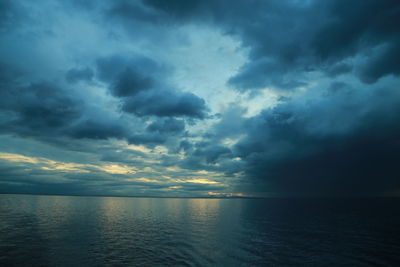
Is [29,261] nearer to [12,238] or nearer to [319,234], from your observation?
[12,238]

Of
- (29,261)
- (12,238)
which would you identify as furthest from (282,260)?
(12,238)

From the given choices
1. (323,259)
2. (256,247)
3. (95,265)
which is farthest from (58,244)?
(323,259)

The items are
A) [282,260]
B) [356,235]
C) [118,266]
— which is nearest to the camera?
[118,266]

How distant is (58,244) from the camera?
148 ft

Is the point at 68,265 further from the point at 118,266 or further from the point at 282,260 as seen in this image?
the point at 282,260

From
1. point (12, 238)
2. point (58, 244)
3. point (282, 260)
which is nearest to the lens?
point (282, 260)

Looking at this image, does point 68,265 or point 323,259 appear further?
point 323,259

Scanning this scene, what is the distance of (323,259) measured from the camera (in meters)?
39.0

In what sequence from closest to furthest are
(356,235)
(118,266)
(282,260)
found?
(118,266), (282,260), (356,235)

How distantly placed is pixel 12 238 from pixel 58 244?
1326 cm

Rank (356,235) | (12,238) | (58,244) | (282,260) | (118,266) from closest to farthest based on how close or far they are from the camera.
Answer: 1. (118,266)
2. (282,260)
3. (58,244)
4. (12,238)
5. (356,235)

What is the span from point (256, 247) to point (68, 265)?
35.8 metres

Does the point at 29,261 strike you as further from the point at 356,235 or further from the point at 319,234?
the point at 356,235

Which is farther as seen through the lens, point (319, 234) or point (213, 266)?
point (319, 234)
